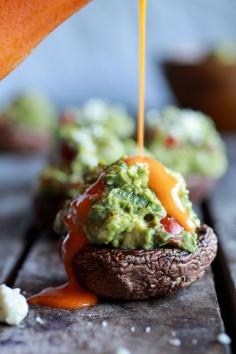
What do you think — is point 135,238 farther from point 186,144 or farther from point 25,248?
point 186,144

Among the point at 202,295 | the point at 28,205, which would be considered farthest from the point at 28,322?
the point at 28,205

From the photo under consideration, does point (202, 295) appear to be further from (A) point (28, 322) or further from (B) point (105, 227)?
(A) point (28, 322)

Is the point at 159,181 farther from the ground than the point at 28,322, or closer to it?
farther from the ground

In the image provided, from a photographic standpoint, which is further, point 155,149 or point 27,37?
point 155,149

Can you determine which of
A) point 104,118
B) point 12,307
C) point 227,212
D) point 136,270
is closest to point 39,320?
point 12,307

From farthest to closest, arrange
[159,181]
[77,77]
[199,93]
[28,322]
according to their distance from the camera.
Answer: [77,77] → [199,93] → [159,181] → [28,322]

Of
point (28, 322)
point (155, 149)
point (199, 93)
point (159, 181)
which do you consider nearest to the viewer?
point (28, 322)

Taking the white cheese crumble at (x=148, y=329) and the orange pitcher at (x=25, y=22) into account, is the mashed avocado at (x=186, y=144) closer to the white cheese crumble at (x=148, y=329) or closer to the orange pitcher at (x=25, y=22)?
the orange pitcher at (x=25, y=22)
